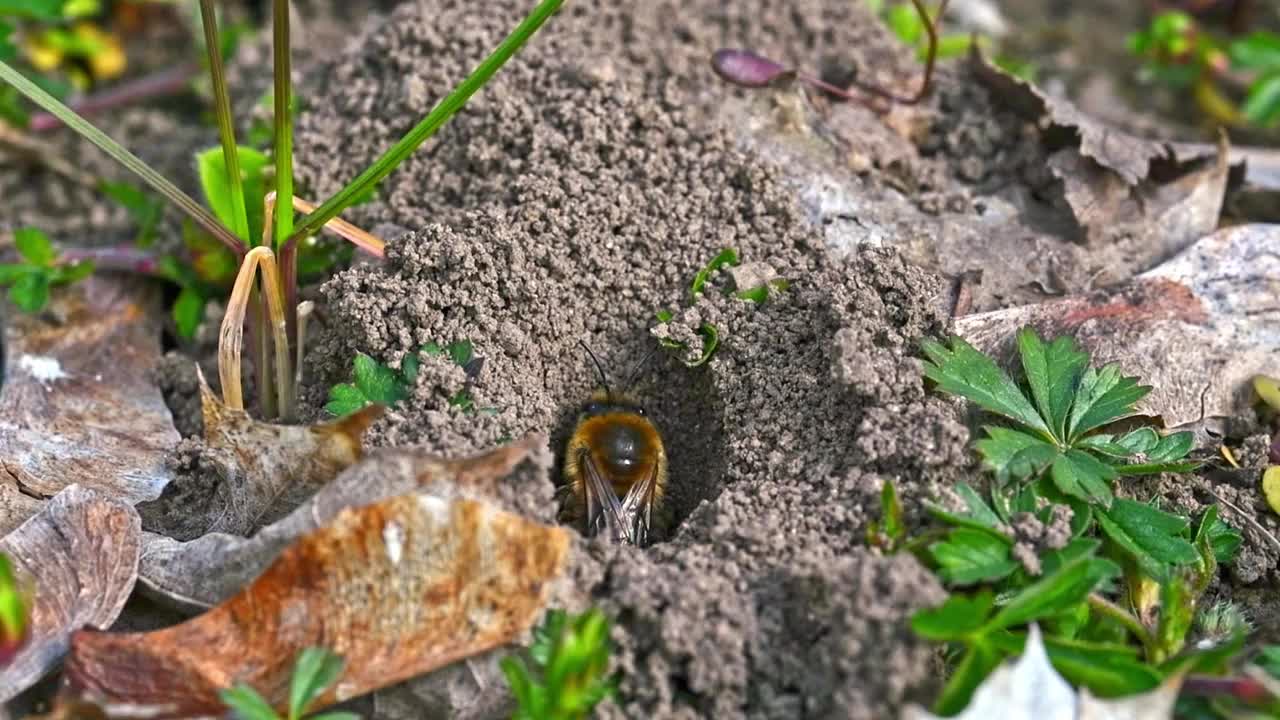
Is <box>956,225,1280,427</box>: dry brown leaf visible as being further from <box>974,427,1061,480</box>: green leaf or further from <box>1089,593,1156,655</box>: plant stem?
<box>1089,593,1156,655</box>: plant stem

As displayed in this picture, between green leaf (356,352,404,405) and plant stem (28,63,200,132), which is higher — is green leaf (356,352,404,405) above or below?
below

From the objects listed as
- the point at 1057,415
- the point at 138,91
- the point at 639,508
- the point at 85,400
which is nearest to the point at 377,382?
the point at 639,508

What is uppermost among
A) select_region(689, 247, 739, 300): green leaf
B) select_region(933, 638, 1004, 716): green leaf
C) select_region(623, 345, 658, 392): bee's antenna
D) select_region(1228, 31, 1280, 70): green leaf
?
select_region(1228, 31, 1280, 70): green leaf

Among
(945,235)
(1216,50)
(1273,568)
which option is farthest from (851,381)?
(1216,50)

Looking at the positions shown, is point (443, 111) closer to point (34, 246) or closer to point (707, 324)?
point (707, 324)

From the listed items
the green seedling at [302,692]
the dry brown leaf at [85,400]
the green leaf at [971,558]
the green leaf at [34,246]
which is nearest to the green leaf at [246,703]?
the green seedling at [302,692]

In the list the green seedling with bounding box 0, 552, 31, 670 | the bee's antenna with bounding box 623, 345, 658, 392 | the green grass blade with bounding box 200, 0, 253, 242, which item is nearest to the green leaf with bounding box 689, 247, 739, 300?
the bee's antenna with bounding box 623, 345, 658, 392
